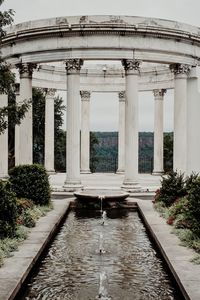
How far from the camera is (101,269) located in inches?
865

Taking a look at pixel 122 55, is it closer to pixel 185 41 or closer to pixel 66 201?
pixel 185 41

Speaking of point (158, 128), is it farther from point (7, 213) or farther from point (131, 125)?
point (7, 213)

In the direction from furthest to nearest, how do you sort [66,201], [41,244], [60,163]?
[60,163]
[66,201]
[41,244]

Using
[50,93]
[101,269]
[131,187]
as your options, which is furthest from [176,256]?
[50,93]

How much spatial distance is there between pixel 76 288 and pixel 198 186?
1050 cm

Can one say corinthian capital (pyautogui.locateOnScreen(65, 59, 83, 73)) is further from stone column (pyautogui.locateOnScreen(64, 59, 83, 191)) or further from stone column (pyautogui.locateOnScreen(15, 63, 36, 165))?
stone column (pyautogui.locateOnScreen(15, 63, 36, 165))

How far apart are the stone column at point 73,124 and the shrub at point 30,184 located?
12696mm

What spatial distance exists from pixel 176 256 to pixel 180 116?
34.5 metres

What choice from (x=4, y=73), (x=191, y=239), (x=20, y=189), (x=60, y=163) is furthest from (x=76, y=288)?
(x=60, y=163)

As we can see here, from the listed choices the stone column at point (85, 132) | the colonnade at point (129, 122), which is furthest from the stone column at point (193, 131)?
the stone column at point (85, 132)

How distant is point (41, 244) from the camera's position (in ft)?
81.2

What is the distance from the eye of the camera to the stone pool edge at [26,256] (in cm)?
1747

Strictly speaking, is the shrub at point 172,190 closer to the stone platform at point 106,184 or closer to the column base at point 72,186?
the stone platform at point 106,184

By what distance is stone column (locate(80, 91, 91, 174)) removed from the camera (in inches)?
3142
